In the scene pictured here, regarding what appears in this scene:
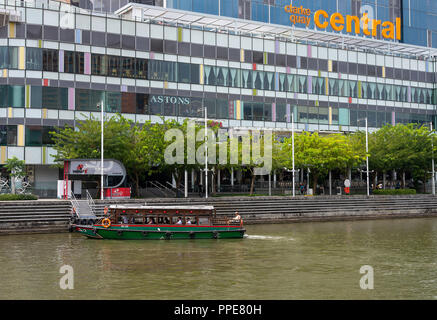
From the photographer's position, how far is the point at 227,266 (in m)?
25.7

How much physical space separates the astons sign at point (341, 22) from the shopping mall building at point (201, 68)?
0.89 feet

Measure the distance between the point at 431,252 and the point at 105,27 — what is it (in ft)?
142

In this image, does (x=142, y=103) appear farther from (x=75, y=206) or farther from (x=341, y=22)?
(x=341, y=22)

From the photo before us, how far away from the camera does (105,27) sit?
60.2 meters

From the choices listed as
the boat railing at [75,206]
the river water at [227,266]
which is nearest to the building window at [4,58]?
the boat railing at [75,206]

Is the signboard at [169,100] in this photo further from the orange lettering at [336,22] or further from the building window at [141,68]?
the orange lettering at [336,22]

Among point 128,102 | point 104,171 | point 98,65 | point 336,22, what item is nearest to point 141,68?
point 128,102

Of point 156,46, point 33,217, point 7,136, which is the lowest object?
point 33,217

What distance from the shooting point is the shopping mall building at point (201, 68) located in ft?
186

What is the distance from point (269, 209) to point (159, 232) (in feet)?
52.5

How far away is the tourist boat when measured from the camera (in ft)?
117

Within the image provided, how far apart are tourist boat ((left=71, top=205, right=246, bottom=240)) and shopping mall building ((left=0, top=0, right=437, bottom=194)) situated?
19.0 metres
